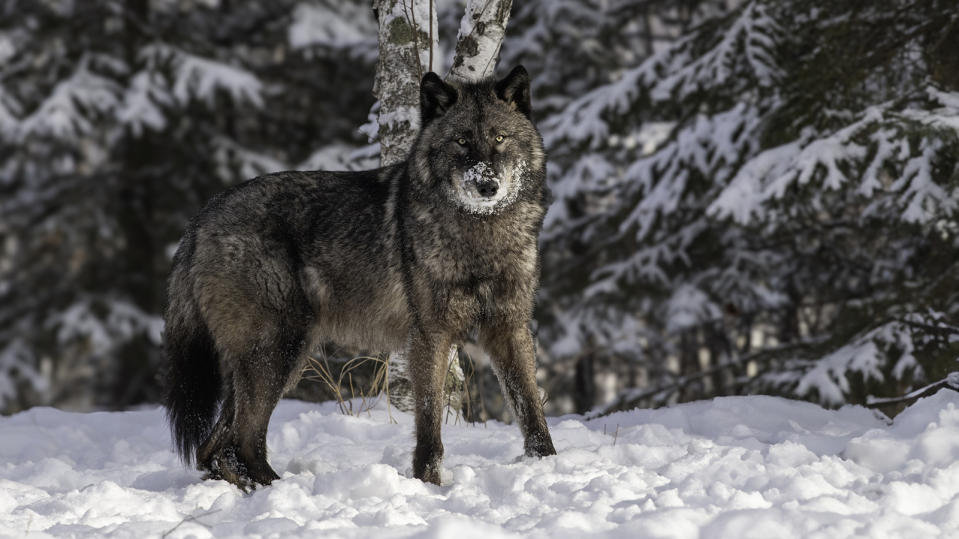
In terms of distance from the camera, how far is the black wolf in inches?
168

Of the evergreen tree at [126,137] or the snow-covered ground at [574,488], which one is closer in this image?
the snow-covered ground at [574,488]

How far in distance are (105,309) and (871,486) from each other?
14360 mm

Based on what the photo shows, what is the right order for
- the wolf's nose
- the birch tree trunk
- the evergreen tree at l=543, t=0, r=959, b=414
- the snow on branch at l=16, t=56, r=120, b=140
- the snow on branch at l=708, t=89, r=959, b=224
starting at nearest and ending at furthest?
the wolf's nose < the snow on branch at l=708, t=89, r=959, b=224 < the birch tree trunk < the evergreen tree at l=543, t=0, r=959, b=414 < the snow on branch at l=16, t=56, r=120, b=140

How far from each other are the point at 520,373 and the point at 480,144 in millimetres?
1192

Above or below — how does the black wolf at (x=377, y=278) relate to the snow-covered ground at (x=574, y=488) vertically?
above

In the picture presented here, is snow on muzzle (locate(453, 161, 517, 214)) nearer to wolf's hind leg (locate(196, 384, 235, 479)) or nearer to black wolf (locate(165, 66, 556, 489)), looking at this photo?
black wolf (locate(165, 66, 556, 489))

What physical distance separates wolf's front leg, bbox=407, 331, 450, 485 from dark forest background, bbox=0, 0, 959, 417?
196cm

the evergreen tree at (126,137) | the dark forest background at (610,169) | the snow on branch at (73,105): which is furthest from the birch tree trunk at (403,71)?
the snow on branch at (73,105)

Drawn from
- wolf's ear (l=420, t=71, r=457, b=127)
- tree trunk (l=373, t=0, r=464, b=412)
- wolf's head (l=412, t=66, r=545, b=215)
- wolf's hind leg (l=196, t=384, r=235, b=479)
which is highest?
tree trunk (l=373, t=0, r=464, b=412)

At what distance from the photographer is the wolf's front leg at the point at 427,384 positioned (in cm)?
412

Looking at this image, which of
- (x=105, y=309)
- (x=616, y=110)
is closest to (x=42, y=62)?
(x=105, y=309)

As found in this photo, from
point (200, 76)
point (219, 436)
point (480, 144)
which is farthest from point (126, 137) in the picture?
point (480, 144)

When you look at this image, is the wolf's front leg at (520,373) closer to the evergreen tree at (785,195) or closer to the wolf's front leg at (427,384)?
the wolf's front leg at (427,384)

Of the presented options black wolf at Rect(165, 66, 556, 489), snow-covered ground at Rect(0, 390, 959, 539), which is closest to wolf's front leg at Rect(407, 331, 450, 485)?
black wolf at Rect(165, 66, 556, 489)
